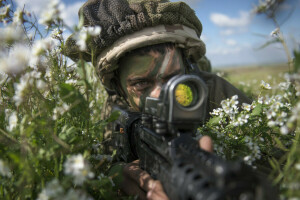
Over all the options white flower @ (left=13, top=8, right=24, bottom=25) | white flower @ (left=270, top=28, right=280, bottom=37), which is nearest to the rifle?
white flower @ (left=13, top=8, right=24, bottom=25)

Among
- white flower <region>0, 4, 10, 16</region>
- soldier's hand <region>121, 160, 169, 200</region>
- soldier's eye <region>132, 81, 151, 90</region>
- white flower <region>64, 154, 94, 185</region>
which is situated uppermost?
white flower <region>0, 4, 10, 16</region>

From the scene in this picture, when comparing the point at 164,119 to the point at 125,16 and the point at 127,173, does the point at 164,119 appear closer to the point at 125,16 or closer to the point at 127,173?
the point at 127,173

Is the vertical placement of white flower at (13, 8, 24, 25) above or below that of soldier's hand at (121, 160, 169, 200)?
above

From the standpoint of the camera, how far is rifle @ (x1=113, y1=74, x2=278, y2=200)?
790 mm

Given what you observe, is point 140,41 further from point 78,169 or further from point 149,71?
point 78,169

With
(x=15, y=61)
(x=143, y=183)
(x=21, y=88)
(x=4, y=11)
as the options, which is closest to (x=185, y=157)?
(x=143, y=183)

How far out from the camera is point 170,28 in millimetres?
1889

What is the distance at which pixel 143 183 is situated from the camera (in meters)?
1.34

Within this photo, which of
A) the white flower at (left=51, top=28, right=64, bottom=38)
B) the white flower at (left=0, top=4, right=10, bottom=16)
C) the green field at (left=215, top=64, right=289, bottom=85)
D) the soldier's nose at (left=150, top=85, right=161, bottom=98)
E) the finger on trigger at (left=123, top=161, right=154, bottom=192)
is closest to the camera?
the finger on trigger at (left=123, top=161, right=154, bottom=192)

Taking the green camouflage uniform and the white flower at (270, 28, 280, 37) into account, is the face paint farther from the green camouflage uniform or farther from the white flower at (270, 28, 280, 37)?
the white flower at (270, 28, 280, 37)

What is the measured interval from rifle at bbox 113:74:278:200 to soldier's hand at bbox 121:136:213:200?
1.8 inches

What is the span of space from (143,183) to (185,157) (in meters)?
0.48

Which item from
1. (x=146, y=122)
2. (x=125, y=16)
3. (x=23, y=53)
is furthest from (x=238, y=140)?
(x=23, y=53)

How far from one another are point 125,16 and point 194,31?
0.69 metres
